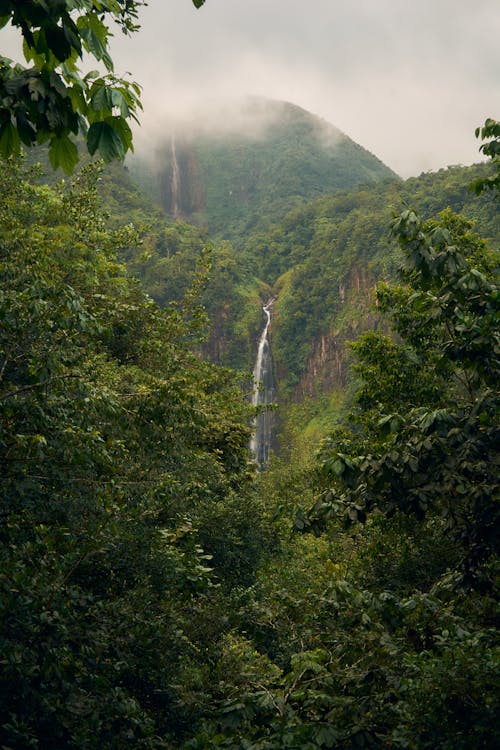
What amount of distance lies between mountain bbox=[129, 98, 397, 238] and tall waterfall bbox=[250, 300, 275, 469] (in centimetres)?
3839

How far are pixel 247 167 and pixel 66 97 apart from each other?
131 metres

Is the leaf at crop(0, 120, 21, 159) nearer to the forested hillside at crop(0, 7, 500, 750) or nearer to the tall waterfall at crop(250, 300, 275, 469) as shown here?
the forested hillside at crop(0, 7, 500, 750)

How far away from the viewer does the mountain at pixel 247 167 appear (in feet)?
364

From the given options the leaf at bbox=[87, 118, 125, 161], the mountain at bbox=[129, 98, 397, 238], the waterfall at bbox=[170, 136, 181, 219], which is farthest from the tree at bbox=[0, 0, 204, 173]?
the waterfall at bbox=[170, 136, 181, 219]

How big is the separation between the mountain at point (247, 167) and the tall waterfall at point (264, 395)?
126 ft

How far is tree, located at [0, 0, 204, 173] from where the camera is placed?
224cm

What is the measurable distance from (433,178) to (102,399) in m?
53.2

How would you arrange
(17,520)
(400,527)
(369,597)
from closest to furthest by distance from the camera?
1. (369,597)
2. (17,520)
3. (400,527)

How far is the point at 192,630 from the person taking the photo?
797cm

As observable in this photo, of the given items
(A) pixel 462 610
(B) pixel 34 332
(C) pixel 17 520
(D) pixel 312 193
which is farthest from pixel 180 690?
(D) pixel 312 193

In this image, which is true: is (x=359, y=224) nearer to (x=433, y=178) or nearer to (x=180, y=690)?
(x=433, y=178)

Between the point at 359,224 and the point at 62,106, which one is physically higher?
the point at 359,224

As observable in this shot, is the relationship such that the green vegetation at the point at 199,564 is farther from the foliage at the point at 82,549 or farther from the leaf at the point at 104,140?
the leaf at the point at 104,140

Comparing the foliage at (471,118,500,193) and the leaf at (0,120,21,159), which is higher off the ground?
the foliage at (471,118,500,193)
